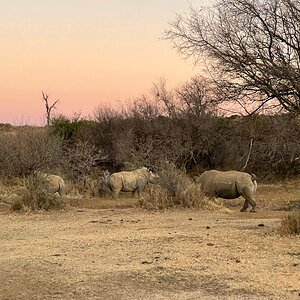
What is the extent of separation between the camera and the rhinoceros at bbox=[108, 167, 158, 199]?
2205 centimetres

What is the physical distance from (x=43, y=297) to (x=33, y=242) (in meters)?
3.79

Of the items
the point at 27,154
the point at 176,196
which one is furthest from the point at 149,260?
the point at 27,154

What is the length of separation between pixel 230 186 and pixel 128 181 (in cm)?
576

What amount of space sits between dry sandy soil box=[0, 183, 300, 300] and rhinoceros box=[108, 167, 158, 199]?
8.53 meters

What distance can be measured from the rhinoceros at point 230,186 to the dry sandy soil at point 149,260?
3665 millimetres

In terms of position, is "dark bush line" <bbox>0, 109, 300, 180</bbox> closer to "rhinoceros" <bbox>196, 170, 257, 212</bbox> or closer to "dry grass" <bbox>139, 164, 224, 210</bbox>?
"rhinoceros" <bbox>196, 170, 257, 212</bbox>

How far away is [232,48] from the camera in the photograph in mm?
17891

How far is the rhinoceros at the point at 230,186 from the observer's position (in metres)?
17.1

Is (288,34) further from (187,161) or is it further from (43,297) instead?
(187,161)

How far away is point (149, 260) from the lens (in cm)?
838

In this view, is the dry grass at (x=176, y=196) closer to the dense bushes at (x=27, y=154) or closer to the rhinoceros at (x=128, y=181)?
the rhinoceros at (x=128, y=181)

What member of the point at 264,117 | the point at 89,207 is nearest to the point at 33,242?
the point at 89,207

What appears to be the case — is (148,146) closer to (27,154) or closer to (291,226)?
(27,154)

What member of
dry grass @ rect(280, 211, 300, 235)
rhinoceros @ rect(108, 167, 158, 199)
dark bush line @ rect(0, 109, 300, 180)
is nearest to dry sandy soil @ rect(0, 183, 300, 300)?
dry grass @ rect(280, 211, 300, 235)
